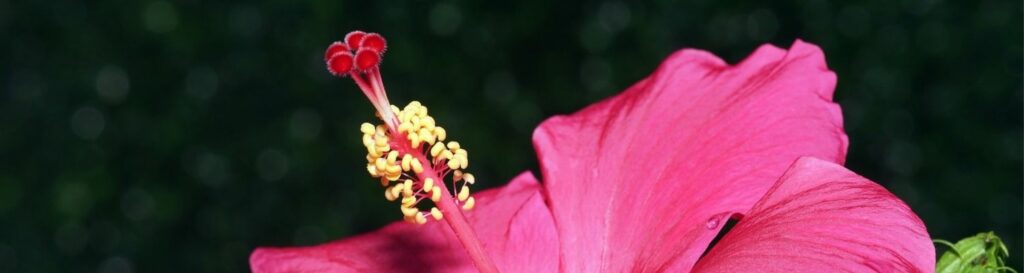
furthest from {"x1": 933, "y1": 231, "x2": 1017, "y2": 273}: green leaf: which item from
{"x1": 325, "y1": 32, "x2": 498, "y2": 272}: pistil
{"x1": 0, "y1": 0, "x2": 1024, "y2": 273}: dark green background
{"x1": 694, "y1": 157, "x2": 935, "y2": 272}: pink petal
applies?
{"x1": 0, "y1": 0, "x2": 1024, "y2": 273}: dark green background

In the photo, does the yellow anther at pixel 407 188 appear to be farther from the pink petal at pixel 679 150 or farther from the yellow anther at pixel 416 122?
the pink petal at pixel 679 150

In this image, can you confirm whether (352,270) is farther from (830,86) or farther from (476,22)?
(476,22)

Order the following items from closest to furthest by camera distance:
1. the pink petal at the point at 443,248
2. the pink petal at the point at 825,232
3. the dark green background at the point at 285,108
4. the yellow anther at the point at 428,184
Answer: the pink petal at the point at 825,232 < the yellow anther at the point at 428,184 < the pink petal at the point at 443,248 < the dark green background at the point at 285,108

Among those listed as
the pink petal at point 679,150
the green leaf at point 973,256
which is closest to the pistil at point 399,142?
the pink petal at point 679,150

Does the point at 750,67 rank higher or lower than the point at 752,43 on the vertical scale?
higher

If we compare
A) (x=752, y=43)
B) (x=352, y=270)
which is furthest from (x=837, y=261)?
(x=752, y=43)

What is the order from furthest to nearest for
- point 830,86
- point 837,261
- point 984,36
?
1. point 984,36
2. point 830,86
3. point 837,261

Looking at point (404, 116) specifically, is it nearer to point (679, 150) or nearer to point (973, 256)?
point (679, 150)
